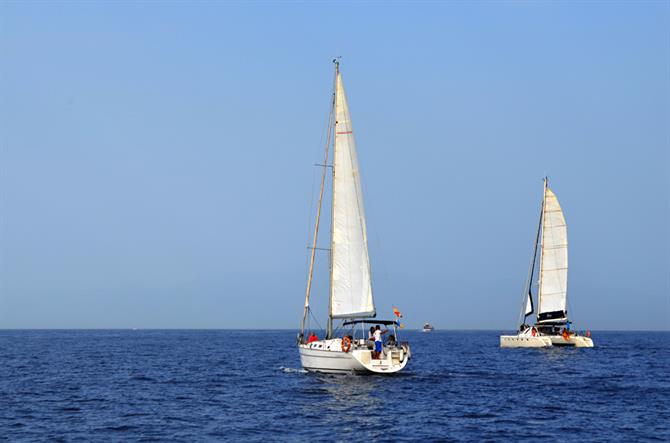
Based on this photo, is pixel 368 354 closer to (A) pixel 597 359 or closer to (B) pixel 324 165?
(B) pixel 324 165

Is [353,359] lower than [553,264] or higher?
lower

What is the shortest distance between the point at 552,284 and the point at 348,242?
5222 cm

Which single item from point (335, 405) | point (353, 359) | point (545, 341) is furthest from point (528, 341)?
point (335, 405)

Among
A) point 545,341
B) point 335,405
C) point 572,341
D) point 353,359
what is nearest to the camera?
point 335,405

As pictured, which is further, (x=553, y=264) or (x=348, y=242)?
(x=553, y=264)

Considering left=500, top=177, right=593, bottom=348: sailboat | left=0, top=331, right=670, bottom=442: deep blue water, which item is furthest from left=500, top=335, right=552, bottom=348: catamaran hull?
left=0, top=331, right=670, bottom=442: deep blue water

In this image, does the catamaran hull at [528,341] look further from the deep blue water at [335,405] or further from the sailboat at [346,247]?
the sailboat at [346,247]

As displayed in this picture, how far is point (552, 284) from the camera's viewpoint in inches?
3989

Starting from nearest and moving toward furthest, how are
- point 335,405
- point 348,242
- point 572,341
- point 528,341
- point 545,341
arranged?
1. point 335,405
2. point 348,242
3. point 545,341
4. point 528,341
5. point 572,341

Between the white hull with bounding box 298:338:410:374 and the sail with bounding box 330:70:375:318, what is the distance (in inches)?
96.6

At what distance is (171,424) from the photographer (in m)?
37.8

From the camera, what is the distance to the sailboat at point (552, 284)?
10031 cm

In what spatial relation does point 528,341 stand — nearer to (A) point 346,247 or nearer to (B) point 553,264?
(B) point 553,264

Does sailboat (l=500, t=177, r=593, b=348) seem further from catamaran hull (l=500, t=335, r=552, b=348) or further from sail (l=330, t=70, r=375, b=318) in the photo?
sail (l=330, t=70, r=375, b=318)
